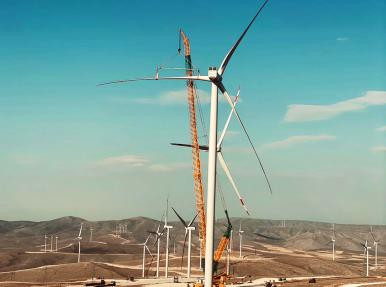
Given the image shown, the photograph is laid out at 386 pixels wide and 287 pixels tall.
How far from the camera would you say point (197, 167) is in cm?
15675

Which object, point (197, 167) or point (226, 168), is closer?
point (226, 168)

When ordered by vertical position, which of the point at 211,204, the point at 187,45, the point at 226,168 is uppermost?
the point at 187,45

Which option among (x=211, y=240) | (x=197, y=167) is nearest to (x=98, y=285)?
(x=197, y=167)

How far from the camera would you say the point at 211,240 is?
62.5 metres

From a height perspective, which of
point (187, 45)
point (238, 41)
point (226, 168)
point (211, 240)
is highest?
point (187, 45)

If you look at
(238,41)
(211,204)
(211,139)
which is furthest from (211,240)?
(238,41)

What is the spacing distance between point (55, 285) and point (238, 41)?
14812 centimetres

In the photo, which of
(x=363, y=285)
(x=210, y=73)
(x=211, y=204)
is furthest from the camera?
(x=363, y=285)

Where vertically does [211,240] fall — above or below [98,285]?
above

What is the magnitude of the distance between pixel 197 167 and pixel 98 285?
5864 cm

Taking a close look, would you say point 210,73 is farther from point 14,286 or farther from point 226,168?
point 14,286

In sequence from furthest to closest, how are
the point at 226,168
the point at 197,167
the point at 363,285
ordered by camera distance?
the point at 197,167 < the point at 363,285 < the point at 226,168

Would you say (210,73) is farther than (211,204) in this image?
Yes

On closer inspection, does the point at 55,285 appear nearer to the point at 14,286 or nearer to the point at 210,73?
the point at 14,286
